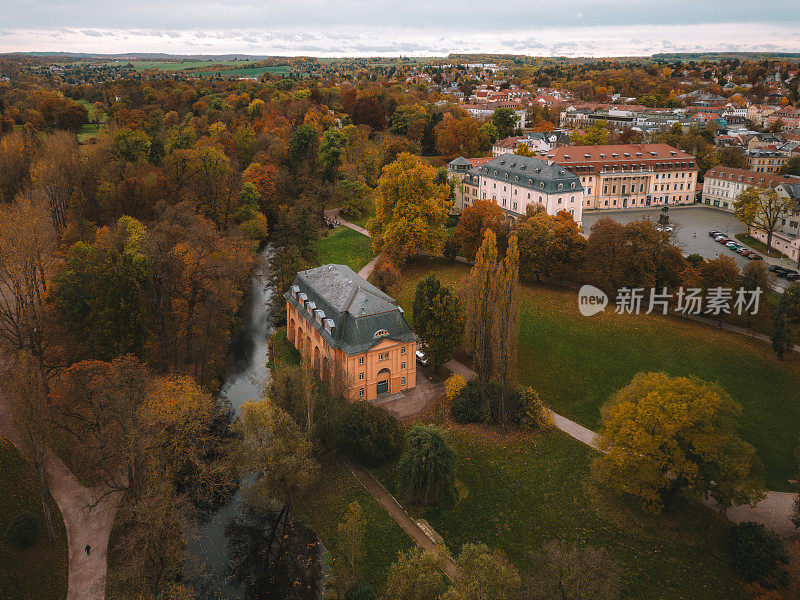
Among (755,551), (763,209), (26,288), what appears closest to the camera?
(755,551)

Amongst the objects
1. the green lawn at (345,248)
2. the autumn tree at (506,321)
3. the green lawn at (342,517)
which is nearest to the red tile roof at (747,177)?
the green lawn at (345,248)

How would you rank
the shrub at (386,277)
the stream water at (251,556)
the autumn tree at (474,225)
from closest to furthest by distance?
the stream water at (251,556) < the shrub at (386,277) < the autumn tree at (474,225)

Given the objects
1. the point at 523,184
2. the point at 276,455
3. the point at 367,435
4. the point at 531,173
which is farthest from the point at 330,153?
the point at 276,455

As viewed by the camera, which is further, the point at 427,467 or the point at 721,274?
the point at 721,274

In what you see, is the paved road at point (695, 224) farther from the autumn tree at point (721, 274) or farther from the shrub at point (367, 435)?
the shrub at point (367, 435)

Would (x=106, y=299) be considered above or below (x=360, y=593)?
above

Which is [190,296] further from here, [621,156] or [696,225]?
[621,156]

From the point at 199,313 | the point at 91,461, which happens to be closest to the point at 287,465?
the point at 91,461

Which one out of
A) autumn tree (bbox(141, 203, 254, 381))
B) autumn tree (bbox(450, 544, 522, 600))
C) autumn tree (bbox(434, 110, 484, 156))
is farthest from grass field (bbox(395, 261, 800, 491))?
autumn tree (bbox(434, 110, 484, 156))
